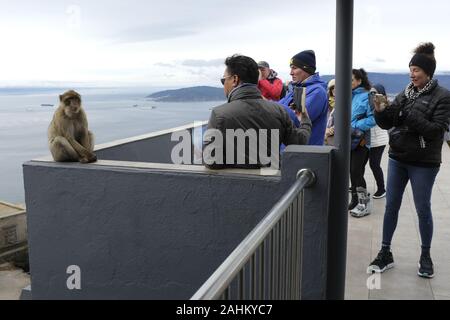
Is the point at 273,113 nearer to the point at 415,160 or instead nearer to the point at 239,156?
the point at 239,156

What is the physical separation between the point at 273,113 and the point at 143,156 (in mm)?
2938

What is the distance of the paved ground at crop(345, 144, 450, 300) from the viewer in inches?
155

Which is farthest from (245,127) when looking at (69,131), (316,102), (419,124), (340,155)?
(69,131)

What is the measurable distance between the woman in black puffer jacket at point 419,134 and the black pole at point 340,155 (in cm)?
126

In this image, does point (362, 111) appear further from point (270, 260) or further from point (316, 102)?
point (270, 260)

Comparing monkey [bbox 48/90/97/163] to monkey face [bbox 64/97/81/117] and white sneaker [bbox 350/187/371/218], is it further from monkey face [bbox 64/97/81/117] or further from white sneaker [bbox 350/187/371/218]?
white sneaker [bbox 350/187/371/218]

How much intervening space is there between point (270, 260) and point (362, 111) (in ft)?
13.9

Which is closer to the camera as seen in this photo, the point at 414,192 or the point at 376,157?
the point at 414,192

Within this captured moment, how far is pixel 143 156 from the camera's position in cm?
589

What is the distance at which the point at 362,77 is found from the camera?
5848 millimetres

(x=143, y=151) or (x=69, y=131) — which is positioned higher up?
(x=69, y=131)

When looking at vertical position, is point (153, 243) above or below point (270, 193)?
below

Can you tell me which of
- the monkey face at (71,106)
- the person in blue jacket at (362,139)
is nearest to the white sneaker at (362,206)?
the person in blue jacket at (362,139)
